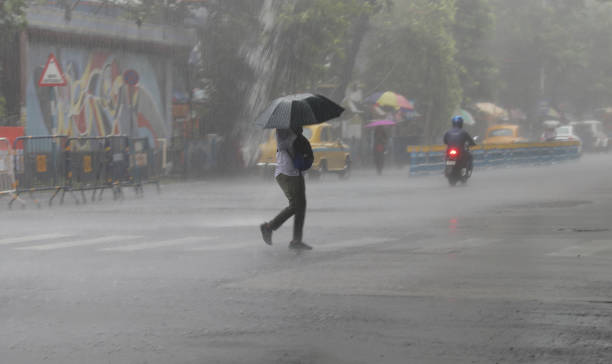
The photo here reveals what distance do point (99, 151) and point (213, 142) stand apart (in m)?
10.9

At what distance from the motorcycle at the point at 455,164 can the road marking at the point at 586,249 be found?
43.0 ft

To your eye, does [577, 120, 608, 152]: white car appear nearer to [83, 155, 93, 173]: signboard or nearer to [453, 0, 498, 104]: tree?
[453, 0, 498, 104]: tree

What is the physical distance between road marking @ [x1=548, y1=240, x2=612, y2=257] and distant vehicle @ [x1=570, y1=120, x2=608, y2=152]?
173 feet

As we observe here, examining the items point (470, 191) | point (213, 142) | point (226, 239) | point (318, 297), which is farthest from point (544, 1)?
point (318, 297)

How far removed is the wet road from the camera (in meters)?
6.94

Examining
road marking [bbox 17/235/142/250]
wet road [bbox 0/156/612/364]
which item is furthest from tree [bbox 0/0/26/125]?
road marking [bbox 17/235/142/250]

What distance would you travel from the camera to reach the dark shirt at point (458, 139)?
25.9 metres

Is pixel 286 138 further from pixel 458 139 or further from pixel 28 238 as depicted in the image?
pixel 458 139

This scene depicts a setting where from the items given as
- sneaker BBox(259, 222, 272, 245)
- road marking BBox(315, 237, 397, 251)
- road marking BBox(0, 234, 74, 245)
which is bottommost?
road marking BBox(0, 234, 74, 245)

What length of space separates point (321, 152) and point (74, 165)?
1080cm

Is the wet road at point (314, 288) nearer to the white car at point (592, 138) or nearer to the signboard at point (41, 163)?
the signboard at point (41, 163)

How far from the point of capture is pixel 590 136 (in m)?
64.3

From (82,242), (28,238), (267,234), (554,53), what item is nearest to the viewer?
(267,234)

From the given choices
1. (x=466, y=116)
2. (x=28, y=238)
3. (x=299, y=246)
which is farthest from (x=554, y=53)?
(x=299, y=246)
